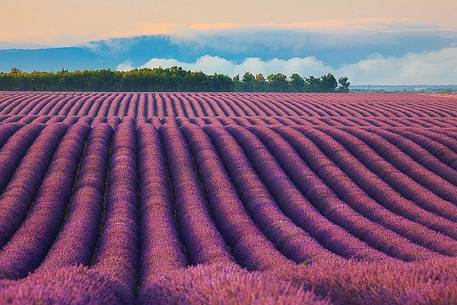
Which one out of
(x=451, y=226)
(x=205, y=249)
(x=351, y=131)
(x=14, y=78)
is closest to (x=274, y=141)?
A: (x=351, y=131)

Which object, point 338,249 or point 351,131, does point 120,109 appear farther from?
point 338,249

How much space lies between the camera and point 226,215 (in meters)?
18.8

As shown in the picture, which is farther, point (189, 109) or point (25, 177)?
point (189, 109)

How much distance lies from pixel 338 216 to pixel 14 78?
3339 inches

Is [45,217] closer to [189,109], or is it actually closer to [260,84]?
[189,109]

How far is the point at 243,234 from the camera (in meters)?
16.8

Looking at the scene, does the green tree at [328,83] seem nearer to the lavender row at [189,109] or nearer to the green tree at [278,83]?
the green tree at [278,83]

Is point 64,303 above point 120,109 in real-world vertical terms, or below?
above

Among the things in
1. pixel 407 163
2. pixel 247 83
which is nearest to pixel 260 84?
pixel 247 83

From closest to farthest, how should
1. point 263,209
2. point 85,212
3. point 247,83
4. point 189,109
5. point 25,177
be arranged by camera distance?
point 85,212, point 263,209, point 25,177, point 189,109, point 247,83

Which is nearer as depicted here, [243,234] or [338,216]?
[243,234]

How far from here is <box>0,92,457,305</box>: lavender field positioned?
8422mm

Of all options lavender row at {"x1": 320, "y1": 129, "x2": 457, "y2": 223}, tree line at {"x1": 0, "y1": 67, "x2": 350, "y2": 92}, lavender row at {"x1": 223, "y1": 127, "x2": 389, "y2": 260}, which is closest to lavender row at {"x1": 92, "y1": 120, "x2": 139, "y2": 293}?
lavender row at {"x1": 223, "y1": 127, "x2": 389, "y2": 260}

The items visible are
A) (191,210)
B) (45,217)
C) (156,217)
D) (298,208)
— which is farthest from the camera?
(298,208)
